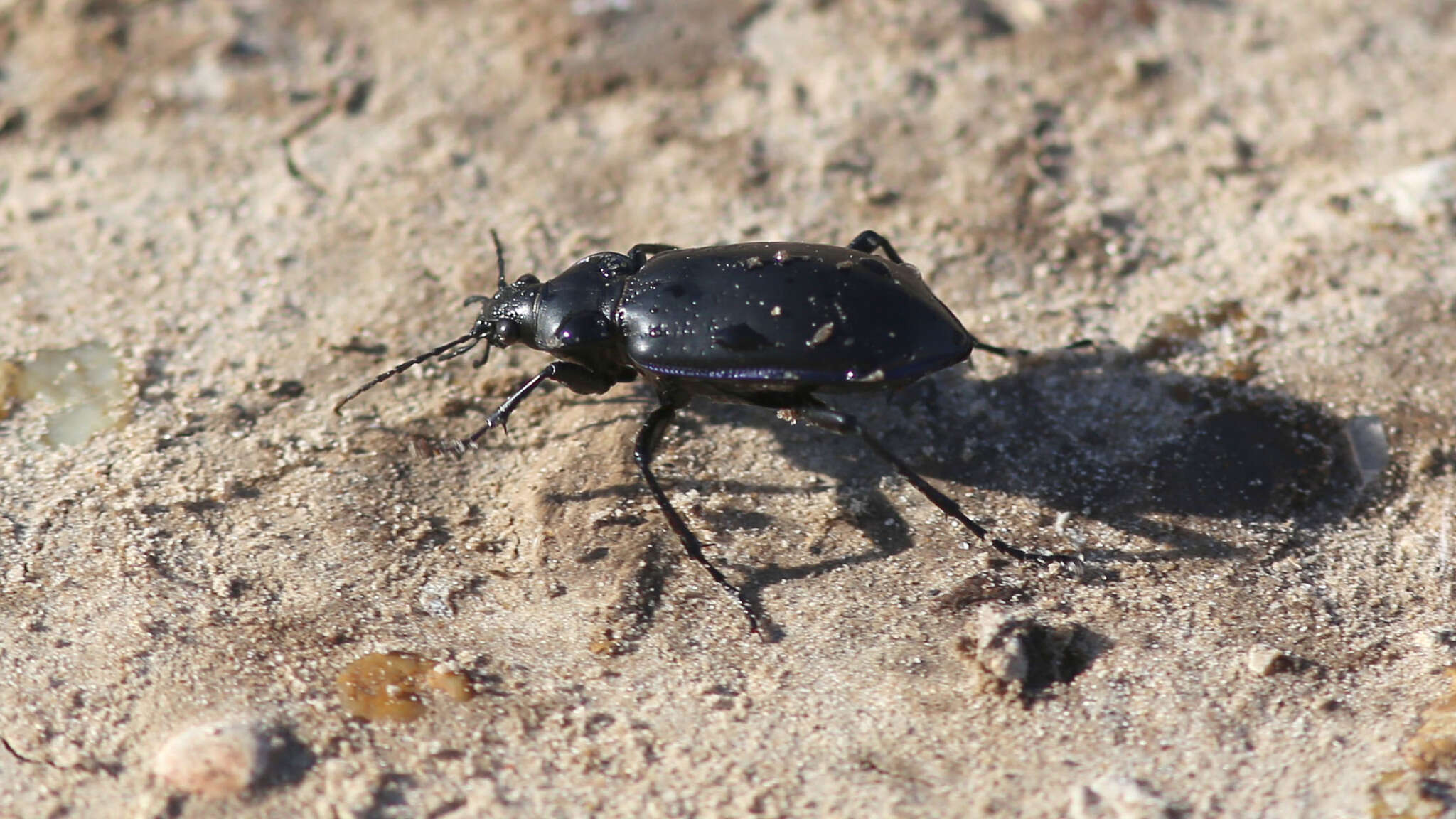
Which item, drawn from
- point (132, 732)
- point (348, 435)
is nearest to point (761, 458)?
point (348, 435)

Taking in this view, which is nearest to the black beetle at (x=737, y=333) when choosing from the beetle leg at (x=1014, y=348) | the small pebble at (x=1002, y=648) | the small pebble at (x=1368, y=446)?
the small pebble at (x=1002, y=648)

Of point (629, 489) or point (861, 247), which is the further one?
point (861, 247)

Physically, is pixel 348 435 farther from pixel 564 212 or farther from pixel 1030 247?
pixel 1030 247

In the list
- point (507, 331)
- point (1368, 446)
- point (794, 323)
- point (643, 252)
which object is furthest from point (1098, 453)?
point (507, 331)

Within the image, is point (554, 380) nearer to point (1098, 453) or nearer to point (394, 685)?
point (394, 685)

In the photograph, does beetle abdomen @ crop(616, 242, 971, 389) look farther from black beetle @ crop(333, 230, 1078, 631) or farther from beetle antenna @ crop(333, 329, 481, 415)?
beetle antenna @ crop(333, 329, 481, 415)

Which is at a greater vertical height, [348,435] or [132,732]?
[348,435]
